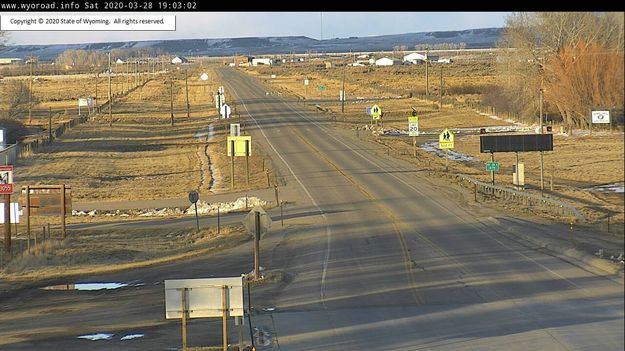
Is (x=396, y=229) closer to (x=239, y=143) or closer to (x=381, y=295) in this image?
(x=381, y=295)

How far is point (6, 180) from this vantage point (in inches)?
1331

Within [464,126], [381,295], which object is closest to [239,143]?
[464,126]

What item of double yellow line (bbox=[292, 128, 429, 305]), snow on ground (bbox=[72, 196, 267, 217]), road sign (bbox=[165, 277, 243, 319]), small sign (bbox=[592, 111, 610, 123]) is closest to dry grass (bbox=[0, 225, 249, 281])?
snow on ground (bbox=[72, 196, 267, 217])

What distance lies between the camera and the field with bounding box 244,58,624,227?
36872 millimetres

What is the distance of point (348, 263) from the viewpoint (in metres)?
29.3

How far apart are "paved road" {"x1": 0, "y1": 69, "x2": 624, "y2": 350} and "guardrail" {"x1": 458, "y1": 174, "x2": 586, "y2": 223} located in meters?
2.72

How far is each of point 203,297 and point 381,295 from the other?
10308mm

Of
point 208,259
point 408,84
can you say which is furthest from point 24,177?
point 408,84

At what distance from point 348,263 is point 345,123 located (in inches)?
2545

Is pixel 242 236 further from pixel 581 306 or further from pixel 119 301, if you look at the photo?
pixel 581 306

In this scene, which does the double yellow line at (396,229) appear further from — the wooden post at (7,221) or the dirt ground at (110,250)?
the wooden post at (7,221)

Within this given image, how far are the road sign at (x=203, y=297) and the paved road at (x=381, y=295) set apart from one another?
4.70 metres

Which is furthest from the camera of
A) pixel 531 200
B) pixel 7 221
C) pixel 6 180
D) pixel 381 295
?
pixel 531 200

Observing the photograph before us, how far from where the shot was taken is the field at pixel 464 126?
36.9 m
